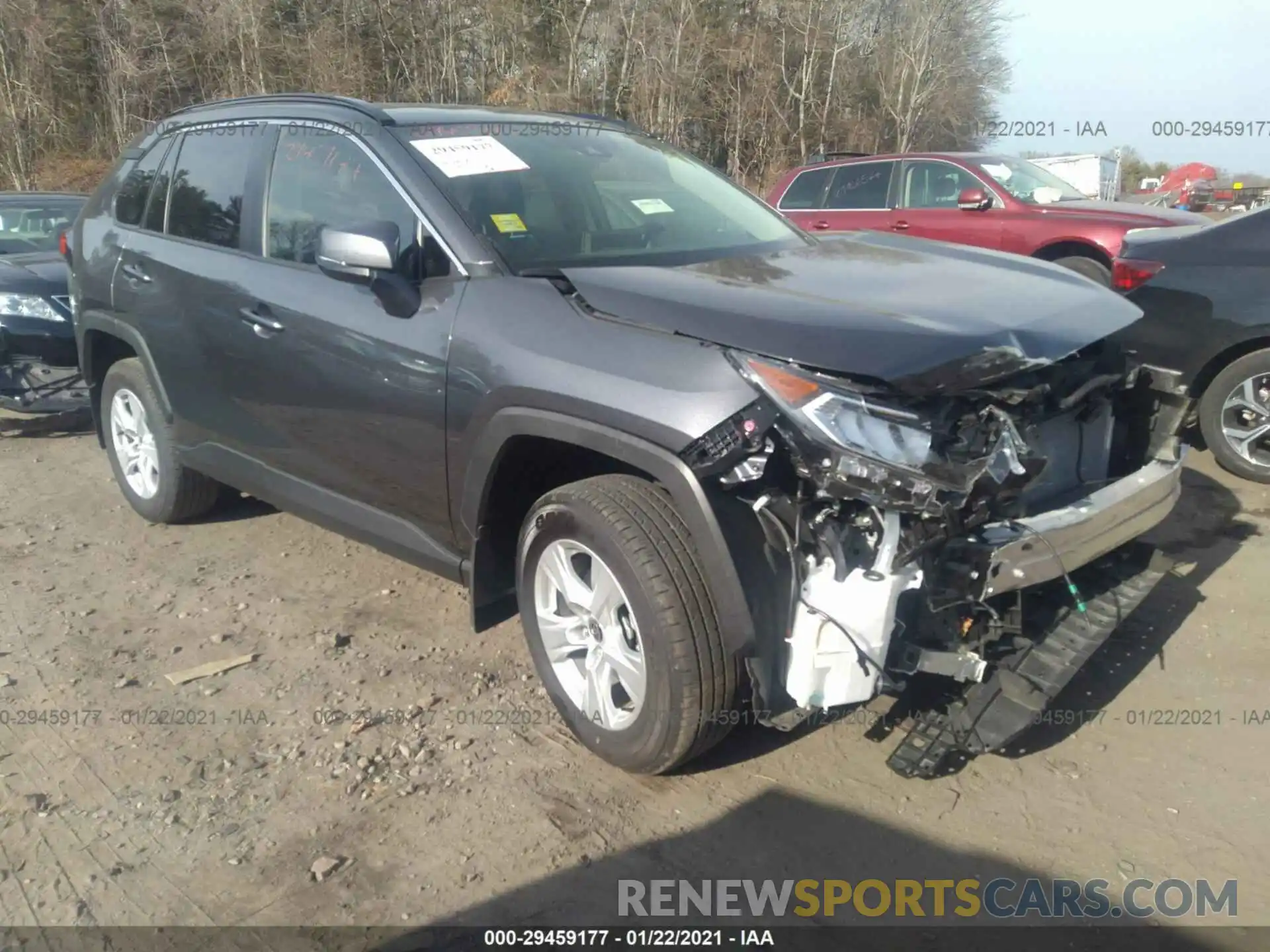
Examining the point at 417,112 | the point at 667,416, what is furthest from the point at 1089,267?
the point at 667,416

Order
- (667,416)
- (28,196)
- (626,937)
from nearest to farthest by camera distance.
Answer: (626,937) < (667,416) < (28,196)

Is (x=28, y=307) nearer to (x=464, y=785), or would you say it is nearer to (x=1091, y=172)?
(x=464, y=785)

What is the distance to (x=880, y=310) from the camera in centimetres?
274

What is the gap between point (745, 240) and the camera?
3.77 meters

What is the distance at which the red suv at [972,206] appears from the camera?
870 centimetres

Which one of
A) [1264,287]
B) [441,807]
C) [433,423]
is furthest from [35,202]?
[1264,287]

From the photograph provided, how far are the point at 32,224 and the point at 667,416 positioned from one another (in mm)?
7740

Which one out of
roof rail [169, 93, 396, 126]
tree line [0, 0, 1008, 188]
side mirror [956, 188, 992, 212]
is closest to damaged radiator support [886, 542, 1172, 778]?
roof rail [169, 93, 396, 126]

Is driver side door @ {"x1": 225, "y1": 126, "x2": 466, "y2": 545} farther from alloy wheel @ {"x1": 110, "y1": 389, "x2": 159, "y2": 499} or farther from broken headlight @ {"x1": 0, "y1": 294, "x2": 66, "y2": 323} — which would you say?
broken headlight @ {"x1": 0, "y1": 294, "x2": 66, "y2": 323}

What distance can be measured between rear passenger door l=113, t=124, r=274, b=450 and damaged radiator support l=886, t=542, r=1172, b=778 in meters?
2.75

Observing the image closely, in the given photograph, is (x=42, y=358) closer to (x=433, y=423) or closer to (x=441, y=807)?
(x=433, y=423)

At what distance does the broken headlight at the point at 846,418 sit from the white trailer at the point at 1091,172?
22.4 m

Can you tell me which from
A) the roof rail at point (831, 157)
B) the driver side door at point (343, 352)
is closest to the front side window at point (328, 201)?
the driver side door at point (343, 352)

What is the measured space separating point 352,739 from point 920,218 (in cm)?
825
